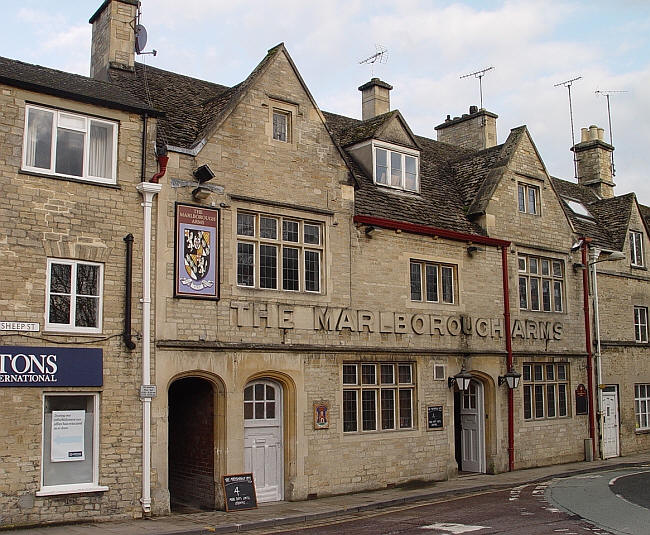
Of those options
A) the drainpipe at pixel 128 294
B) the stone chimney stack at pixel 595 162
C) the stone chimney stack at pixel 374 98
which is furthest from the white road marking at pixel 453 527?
the stone chimney stack at pixel 595 162

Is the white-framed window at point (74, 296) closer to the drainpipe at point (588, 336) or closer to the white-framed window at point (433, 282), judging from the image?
the white-framed window at point (433, 282)

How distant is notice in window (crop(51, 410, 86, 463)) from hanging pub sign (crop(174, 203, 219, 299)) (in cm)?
317

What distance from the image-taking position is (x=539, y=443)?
2359cm

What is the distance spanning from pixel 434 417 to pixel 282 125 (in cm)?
867

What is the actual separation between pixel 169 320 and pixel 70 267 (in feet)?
7.38

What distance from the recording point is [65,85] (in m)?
15.3

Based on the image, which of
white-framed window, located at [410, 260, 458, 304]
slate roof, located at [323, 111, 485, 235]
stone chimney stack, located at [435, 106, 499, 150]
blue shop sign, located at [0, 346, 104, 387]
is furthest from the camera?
stone chimney stack, located at [435, 106, 499, 150]

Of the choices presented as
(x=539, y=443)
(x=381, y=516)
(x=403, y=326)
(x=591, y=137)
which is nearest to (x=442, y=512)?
(x=381, y=516)

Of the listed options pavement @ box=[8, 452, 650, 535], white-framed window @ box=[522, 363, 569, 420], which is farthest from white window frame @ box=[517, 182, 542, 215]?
pavement @ box=[8, 452, 650, 535]

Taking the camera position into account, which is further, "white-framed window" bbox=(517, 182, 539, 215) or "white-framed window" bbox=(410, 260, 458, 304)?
"white-framed window" bbox=(517, 182, 539, 215)

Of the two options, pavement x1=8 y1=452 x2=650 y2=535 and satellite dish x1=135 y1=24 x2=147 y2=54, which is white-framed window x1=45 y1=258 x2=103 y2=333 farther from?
satellite dish x1=135 y1=24 x2=147 y2=54

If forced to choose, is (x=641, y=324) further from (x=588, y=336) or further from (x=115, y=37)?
(x=115, y=37)

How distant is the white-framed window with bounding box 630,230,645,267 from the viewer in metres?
29.3

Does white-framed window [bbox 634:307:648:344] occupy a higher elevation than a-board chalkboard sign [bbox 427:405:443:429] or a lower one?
higher
